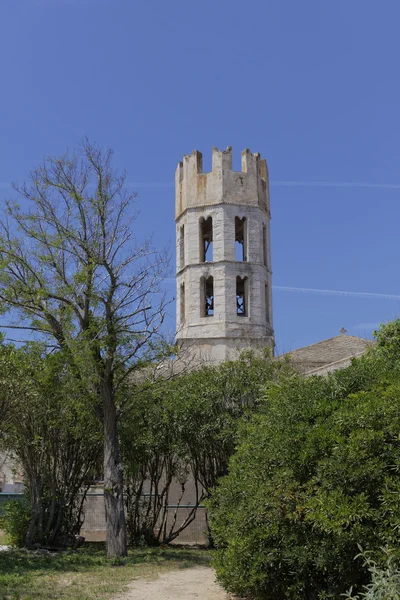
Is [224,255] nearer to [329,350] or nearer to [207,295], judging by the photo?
[207,295]

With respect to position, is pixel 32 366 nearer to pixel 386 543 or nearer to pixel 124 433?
pixel 124 433

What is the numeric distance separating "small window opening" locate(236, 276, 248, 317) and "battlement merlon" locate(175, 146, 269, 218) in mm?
5046

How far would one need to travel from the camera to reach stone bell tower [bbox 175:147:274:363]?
4091cm

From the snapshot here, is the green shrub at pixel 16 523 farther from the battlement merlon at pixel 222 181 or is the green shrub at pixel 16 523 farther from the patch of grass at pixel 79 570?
the battlement merlon at pixel 222 181

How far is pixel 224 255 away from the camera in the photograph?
4184 centimetres

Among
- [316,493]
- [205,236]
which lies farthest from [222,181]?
[316,493]

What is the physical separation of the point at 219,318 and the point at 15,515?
84.6 feet

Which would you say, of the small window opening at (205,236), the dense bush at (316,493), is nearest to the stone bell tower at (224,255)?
the small window opening at (205,236)

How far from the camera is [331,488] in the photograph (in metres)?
6.75

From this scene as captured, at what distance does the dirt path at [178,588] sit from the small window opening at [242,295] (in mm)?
29901

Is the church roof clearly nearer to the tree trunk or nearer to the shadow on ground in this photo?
the shadow on ground

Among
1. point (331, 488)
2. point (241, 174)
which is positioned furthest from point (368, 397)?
point (241, 174)

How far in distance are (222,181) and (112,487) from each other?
3068cm

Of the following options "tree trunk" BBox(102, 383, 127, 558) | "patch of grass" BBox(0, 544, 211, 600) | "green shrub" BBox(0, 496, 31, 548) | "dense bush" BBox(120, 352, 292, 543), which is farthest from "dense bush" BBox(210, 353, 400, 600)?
"green shrub" BBox(0, 496, 31, 548)
